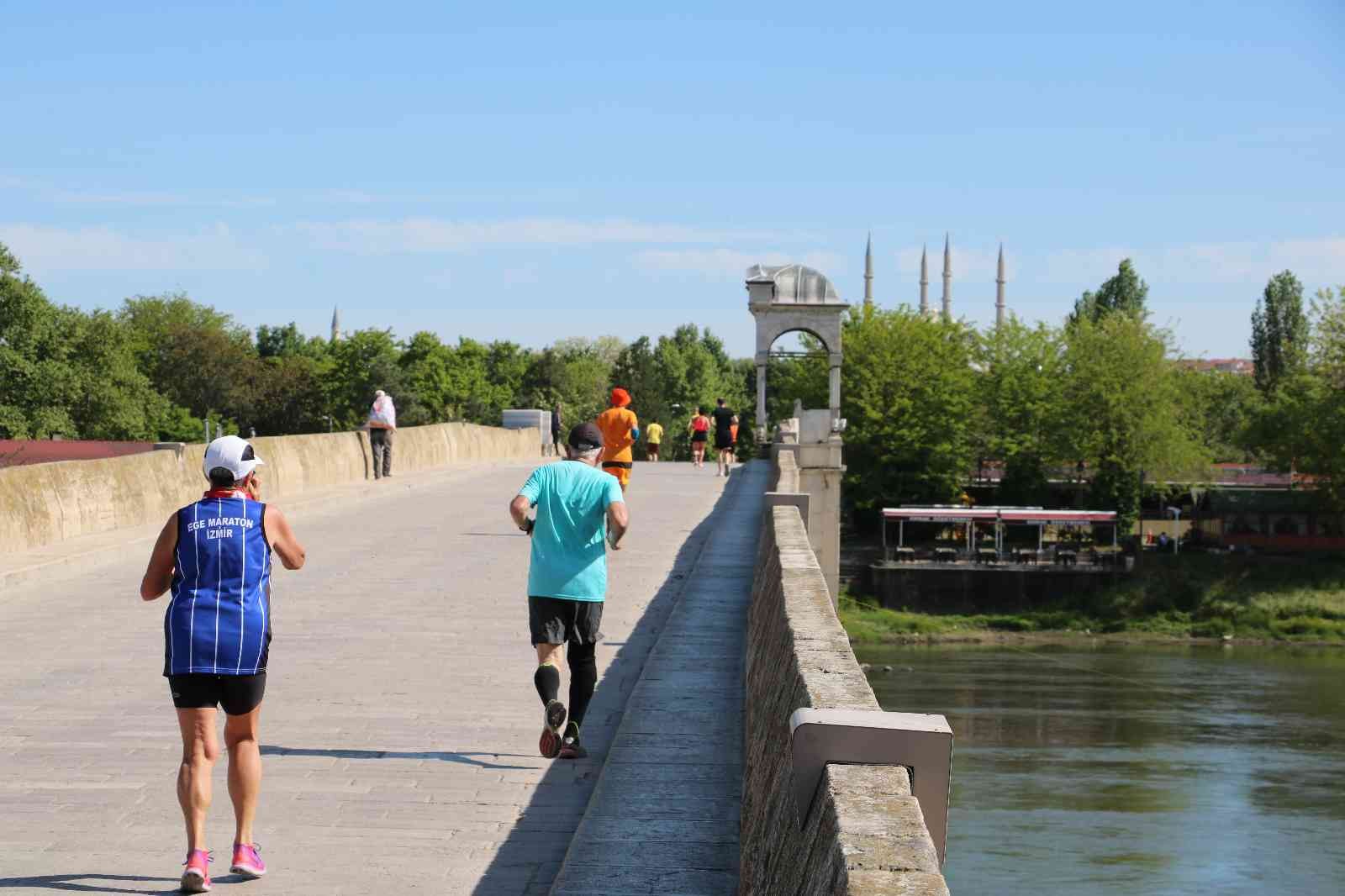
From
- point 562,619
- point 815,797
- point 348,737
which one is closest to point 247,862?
point 562,619

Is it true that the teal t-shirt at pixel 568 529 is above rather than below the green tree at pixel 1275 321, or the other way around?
below

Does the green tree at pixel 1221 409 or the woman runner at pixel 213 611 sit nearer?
the woman runner at pixel 213 611

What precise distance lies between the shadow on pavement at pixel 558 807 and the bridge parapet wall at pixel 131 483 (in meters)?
7.28

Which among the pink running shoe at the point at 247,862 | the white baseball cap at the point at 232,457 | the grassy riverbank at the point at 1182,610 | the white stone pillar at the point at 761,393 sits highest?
the white stone pillar at the point at 761,393

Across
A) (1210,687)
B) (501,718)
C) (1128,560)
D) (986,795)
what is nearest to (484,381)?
(1128,560)

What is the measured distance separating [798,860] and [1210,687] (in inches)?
2708

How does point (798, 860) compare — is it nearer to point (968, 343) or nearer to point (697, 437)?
point (697, 437)

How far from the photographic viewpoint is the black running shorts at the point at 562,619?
8625mm

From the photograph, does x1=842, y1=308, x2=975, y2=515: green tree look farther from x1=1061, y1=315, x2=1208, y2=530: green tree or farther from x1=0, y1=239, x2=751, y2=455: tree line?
x1=0, y1=239, x2=751, y2=455: tree line

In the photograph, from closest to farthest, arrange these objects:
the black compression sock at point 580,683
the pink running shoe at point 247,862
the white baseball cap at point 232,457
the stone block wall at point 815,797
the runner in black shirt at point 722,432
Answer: the stone block wall at point 815,797, the white baseball cap at point 232,457, the pink running shoe at point 247,862, the black compression sock at point 580,683, the runner in black shirt at point 722,432

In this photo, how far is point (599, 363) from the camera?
7018 inches

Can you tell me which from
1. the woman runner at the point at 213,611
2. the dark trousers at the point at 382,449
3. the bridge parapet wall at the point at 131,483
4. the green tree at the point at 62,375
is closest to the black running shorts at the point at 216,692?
the woman runner at the point at 213,611

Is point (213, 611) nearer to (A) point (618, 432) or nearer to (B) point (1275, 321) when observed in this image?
(A) point (618, 432)

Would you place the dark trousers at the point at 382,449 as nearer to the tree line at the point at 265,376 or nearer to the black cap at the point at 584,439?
the black cap at the point at 584,439
